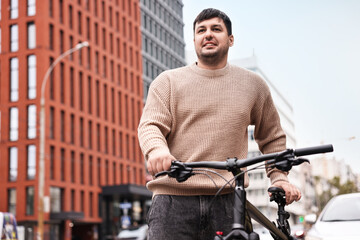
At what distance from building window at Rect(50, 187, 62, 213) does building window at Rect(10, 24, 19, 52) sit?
1118 centimetres

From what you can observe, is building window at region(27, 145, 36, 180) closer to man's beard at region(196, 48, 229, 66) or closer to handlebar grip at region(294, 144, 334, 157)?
man's beard at region(196, 48, 229, 66)

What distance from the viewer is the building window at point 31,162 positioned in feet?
157

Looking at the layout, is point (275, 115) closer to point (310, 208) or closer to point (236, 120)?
point (236, 120)

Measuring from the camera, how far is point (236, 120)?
10.1 feet

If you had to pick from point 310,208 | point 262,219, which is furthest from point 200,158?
point 310,208

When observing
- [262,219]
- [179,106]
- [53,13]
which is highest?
[53,13]

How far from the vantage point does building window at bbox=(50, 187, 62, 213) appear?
48981 mm

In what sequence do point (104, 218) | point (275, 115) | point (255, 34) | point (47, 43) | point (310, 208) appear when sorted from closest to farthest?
point (275, 115), point (255, 34), point (47, 43), point (104, 218), point (310, 208)

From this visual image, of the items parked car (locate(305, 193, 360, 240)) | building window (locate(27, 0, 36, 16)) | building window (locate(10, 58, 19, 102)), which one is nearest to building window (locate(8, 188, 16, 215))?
→ building window (locate(10, 58, 19, 102))

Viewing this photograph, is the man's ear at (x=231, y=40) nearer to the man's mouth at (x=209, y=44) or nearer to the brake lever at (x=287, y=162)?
the man's mouth at (x=209, y=44)

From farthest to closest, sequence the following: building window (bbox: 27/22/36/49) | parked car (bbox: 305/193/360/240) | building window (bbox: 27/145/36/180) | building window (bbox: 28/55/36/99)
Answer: building window (bbox: 27/22/36/49), building window (bbox: 28/55/36/99), building window (bbox: 27/145/36/180), parked car (bbox: 305/193/360/240)

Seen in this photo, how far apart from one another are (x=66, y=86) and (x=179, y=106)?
49.9 metres

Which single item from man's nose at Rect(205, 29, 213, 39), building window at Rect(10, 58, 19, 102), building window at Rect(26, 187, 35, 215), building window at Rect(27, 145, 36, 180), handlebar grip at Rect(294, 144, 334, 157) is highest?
building window at Rect(10, 58, 19, 102)

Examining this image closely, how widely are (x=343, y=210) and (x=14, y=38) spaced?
151ft
